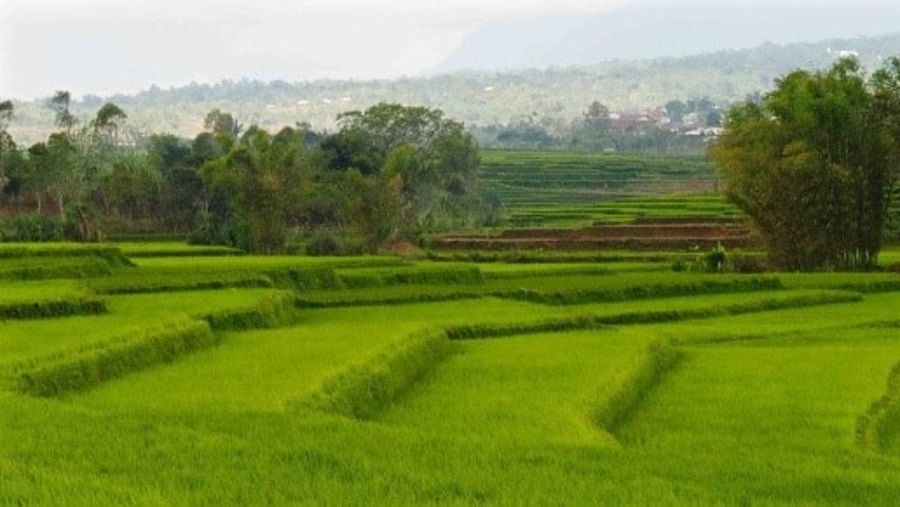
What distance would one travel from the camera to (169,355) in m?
13.5

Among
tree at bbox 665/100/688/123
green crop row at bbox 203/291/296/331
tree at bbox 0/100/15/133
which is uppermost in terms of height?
tree at bbox 0/100/15/133

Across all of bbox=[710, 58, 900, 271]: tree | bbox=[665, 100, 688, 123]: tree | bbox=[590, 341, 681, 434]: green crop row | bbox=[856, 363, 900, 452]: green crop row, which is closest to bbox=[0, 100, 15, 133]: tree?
bbox=[710, 58, 900, 271]: tree

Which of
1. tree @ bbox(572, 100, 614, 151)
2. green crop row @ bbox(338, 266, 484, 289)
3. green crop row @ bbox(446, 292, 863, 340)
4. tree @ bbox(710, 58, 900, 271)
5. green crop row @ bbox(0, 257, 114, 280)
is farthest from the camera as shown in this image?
tree @ bbox(572, 100, 614, 151)

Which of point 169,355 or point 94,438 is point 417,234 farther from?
point 94,438

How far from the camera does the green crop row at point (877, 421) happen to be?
1073 centimetres

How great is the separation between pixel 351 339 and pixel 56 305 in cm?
433

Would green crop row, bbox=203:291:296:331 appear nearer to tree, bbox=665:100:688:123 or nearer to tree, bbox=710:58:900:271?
tree, bbox=710:58:900:271

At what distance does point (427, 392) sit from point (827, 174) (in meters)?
22.5

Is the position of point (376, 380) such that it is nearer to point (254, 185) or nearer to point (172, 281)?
point (172, 281)

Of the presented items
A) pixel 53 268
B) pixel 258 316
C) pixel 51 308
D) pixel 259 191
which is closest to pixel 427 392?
pixel 258 316

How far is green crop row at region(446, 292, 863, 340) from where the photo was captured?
17.3 metres

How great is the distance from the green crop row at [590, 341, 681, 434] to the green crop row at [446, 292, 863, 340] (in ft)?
8.33

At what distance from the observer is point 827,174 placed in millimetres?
32219

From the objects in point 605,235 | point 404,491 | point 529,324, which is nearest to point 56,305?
point 529,324
